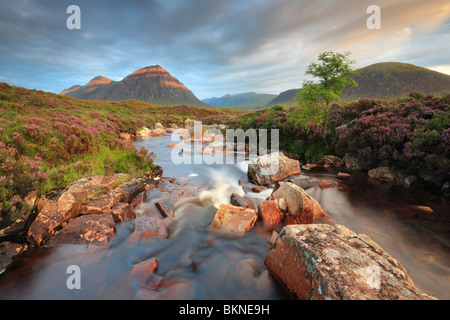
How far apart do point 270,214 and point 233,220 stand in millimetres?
1272

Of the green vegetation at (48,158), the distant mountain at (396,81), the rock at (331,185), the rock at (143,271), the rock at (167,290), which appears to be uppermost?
the distant mountain at (396,81)

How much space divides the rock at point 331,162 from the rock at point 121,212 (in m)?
12.4

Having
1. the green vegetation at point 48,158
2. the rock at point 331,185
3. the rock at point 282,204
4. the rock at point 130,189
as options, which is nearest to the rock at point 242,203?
the rock at point 282,204

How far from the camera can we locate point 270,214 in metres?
5.98

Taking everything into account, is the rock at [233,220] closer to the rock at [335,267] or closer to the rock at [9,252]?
the rock at [335,267]

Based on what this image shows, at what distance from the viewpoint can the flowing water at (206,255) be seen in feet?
11.6

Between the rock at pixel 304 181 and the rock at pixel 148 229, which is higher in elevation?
the rock at pixel 304 181

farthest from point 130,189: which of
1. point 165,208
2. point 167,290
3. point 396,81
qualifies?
point 396,81

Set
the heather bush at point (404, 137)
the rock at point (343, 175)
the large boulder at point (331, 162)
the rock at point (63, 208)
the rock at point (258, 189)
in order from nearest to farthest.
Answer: the rock at point (63, 208) → the heather bush at point (404, 137) → the rock at point (258, 189) → the rock at point (343, 175) → the large boulder at point (331, 162)

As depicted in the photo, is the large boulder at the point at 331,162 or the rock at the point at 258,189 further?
the large boulder at the point at 331,162

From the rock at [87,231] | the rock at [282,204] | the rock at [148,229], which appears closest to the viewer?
the rock at [87,231]

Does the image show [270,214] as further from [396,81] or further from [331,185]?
[396,81]
